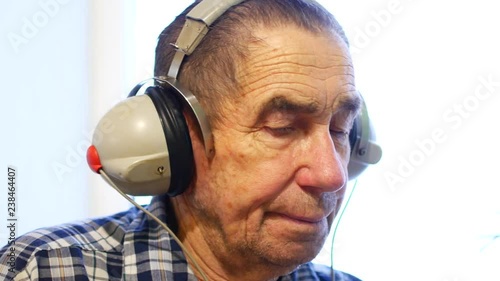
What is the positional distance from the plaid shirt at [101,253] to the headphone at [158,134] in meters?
0.12

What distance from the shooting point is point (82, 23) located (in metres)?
1.44

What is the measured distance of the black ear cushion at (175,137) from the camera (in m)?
0.83

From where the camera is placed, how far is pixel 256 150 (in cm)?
84

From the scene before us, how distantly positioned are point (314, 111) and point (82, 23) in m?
0.82

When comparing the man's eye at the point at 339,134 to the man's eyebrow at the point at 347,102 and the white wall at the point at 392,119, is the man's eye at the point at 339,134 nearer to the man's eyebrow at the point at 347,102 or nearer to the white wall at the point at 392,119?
the man's eyebrow at the point at 347,102

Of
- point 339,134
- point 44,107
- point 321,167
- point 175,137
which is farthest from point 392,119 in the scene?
point 44,107

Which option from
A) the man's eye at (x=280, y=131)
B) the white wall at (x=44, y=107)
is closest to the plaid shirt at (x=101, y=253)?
the man's eye at (x=280, y=131)

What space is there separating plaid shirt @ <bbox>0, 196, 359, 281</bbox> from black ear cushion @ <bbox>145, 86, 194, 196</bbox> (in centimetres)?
12

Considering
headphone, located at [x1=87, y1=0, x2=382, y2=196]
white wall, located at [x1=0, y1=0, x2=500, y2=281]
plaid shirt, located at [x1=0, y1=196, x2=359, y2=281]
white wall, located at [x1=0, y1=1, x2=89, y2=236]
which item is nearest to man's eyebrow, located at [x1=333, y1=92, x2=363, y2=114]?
headphone, located at [x1=87, y1=0, x2=382, y2=196]

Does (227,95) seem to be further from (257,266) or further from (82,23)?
(82,23)

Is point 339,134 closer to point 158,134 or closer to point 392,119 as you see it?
point 158,134

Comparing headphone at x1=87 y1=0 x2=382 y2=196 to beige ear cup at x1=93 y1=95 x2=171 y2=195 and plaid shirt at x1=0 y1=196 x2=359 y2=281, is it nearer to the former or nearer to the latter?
beige ear cup at x1=93 y1=95 x2=171 y2=195

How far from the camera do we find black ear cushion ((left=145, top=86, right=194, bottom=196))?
2.71ft

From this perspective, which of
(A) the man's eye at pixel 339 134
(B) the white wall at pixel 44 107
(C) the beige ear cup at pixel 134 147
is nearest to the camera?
(C) the beige ear cup at pixel 134 147
